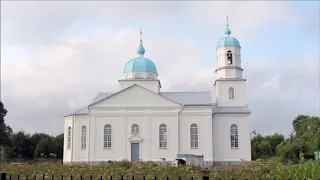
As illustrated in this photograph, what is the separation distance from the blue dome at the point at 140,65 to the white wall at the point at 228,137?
7939mm

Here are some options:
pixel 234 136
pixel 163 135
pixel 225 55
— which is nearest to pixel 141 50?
pixel 225 55

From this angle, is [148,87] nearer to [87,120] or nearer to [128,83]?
[128,83]

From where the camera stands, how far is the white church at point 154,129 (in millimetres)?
36188

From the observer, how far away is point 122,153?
36.1 m

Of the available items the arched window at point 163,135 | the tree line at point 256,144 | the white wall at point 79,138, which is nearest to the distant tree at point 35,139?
the tree line at point 256,144

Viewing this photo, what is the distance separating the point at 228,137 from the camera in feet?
121

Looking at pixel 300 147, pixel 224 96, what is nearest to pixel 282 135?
pixel 300 147

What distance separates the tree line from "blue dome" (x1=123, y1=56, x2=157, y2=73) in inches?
828

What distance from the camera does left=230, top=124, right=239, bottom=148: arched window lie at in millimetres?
36688

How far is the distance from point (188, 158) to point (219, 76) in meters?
10.5

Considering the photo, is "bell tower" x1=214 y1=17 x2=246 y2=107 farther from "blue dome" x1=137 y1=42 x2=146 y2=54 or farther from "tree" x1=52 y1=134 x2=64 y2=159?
"tree" x1=52 y1=134 x2=64 y2=159

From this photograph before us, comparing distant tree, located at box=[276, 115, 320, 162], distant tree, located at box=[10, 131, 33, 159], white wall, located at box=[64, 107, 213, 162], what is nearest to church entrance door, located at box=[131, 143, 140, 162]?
white wall, located at box=[64, 107, 213, 162]

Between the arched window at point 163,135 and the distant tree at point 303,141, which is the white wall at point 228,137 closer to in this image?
the arched window at point 163,135

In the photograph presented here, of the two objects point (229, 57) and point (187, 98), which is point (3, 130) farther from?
point (229, 57)
